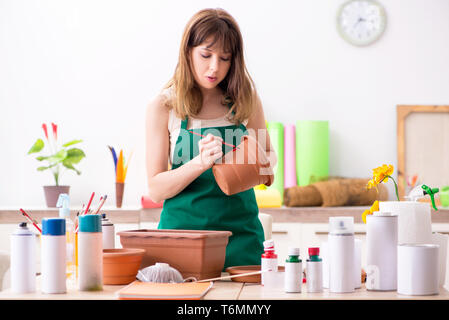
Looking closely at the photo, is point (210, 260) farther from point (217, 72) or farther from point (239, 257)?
point (217, 72)

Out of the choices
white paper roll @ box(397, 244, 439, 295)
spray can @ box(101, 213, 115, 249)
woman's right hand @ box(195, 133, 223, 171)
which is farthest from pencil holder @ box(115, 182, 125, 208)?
white paper roll @ box(397, 244, 439, 295)

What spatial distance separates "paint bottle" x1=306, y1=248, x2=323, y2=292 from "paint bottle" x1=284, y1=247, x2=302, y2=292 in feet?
0.07

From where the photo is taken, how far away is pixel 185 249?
4.50 ft

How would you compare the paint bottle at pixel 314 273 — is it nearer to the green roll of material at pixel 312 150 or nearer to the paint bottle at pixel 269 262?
the paint bottle at pixel 269 262

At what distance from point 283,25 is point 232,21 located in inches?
77.0

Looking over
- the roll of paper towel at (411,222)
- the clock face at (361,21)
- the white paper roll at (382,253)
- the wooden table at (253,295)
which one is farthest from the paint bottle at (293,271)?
the clock face at (361,21)

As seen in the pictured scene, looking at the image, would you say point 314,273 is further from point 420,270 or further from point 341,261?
point 420,270

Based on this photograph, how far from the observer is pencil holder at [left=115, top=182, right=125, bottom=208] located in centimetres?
338

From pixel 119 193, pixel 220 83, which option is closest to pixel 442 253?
pixel 220 83

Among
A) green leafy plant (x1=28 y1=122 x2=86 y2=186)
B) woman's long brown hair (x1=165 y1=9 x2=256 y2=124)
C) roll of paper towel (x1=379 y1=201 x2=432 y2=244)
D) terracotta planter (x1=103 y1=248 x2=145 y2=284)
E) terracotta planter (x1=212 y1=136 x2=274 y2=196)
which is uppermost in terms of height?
woman's long brown hair (x1=165 y1=9 x2=256 y2=124)

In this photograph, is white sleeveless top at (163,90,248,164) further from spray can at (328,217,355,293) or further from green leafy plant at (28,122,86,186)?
green leafy plant at (28,122,86,186)

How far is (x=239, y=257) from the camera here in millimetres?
1701

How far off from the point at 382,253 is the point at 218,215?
619mm

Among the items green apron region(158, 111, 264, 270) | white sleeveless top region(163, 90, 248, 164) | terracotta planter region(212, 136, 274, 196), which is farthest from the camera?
white sleeveless top region(163, 90, 248, 164)
